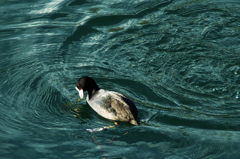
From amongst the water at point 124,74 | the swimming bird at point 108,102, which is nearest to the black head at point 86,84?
the swimming bird at point 108,102

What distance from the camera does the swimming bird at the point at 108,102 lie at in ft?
26.4

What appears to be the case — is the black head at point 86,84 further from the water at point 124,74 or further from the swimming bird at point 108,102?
the water at point 124,74

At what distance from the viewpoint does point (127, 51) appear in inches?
416

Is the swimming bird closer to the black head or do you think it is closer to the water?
the black head

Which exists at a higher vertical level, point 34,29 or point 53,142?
point 34,29

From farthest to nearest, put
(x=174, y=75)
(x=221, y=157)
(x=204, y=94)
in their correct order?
(x=174, y=75) < (x=204, y=94) < (x=221, y=157)

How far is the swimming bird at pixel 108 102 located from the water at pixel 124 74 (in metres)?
0.20

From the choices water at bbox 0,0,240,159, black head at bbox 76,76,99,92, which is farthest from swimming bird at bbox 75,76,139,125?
water at bbox 0,0,240,159

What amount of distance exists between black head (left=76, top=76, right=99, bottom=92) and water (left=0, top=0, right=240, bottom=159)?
382mm

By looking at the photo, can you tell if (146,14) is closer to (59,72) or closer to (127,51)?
(127,51)

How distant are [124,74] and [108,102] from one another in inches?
56.1

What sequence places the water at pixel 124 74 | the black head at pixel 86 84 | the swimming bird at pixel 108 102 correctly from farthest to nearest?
the black head at pixel 86 84 < the swimming bird at pixel 108 102 < the water at pixel 124 74

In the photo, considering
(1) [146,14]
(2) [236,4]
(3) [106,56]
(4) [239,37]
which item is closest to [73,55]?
(3) [106,56]

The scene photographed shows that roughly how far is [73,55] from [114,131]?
3217mm
